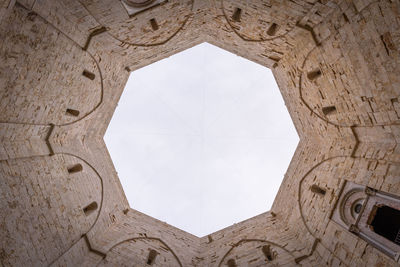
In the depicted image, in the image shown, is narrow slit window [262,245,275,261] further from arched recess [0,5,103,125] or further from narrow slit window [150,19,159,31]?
narrow slit window [150,19,159,31]

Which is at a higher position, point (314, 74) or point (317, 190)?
point (314, 74)

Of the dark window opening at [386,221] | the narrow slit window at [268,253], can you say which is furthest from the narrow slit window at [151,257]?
the dark window opening at [386,221]

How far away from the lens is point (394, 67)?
511cm

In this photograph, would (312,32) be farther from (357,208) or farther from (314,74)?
(357,208)

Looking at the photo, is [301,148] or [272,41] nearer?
[272,41]

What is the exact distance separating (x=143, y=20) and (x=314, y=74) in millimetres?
4745

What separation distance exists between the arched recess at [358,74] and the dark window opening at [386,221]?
6.28 feet

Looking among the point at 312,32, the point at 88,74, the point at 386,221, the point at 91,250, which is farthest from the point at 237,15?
the point at 91,250

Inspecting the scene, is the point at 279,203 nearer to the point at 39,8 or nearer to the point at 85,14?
the point at 85,14

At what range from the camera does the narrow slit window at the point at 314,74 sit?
290 inches

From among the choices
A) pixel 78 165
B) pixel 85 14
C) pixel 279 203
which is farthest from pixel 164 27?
pixel 279 203

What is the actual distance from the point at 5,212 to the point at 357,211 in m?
7.72

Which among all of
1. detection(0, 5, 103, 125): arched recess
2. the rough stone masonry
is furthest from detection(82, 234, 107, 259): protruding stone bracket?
detection(0, 5, 103, 125): arched recess

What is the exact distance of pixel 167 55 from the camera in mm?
10195
